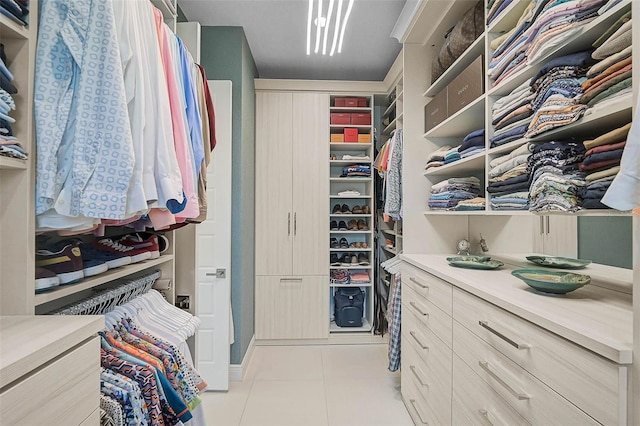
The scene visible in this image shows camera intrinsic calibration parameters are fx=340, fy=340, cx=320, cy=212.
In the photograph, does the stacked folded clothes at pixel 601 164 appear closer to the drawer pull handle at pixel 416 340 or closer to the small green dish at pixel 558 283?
the small green dish at pixel 558 283

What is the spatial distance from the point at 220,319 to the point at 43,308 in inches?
59.8

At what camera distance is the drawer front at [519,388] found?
0.83m

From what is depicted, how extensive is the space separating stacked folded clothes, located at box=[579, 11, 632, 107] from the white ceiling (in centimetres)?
180

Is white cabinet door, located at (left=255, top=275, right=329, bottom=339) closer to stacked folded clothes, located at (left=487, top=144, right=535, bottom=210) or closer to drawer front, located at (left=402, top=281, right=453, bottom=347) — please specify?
drawer front, located at (left=402, top=281, right=453, bottom=347)

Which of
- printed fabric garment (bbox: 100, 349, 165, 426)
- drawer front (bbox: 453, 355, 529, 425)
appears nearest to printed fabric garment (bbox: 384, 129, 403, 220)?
drawer front (bbox: 453, 355, 529, 425)

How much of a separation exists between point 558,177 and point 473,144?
846 millimetres

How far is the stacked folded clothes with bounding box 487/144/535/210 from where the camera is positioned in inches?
55.1

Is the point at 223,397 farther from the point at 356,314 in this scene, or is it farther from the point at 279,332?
the point at 356,314

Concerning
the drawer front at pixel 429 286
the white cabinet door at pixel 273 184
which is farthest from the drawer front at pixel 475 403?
the white cabinet door at pixel 273 184

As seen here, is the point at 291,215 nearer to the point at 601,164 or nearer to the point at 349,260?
the point at 349,260

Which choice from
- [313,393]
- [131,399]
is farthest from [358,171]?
[131,399]

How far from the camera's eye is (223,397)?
2.43 metres

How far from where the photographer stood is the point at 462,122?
6.80 feet

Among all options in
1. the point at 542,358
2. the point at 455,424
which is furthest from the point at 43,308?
the point at 455,424
